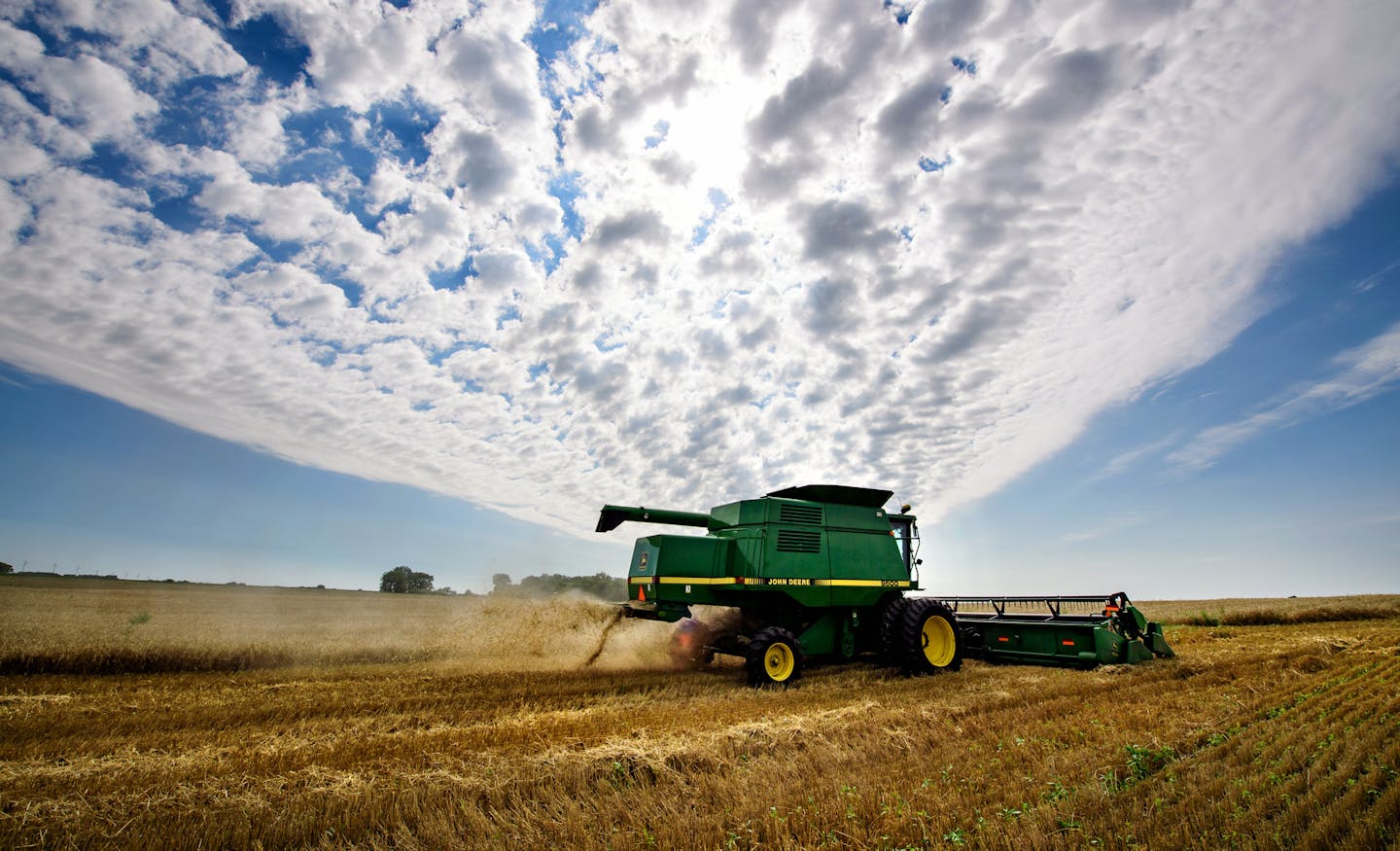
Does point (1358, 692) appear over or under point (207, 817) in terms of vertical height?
over

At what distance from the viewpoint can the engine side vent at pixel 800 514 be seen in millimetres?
10367

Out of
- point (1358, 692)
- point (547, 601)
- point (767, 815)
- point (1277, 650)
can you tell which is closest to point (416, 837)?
point (767, 815)

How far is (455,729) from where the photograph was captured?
19.3ft

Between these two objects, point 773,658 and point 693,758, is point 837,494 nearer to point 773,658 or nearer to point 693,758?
point 773,658

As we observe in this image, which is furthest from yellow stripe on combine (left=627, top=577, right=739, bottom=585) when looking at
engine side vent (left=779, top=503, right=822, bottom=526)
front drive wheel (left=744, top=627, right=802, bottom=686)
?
engine side vent (left=779, top=503, right=822, bottom=526)

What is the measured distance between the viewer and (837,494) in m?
Result: 11.0

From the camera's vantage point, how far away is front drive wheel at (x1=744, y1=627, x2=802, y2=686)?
29.4 ft

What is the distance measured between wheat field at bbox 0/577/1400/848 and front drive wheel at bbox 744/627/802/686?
38 cm

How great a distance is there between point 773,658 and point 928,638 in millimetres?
3233

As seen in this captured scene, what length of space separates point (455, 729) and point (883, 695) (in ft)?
16.9

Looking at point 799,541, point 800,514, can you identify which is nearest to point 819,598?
point 799,541

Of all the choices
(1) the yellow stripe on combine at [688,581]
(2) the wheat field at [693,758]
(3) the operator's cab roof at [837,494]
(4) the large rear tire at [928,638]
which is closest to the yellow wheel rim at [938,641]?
(4) the large rear tire at [928,638]

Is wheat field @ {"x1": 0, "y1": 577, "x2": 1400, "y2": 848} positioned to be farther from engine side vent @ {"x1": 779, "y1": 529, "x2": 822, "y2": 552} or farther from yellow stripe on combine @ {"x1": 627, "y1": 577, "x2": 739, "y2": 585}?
engine side vent @ {"x1": 779, "y1": 529, "x2": 822, "y2": 552}

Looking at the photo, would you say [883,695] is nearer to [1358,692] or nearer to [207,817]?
[1358,692]
